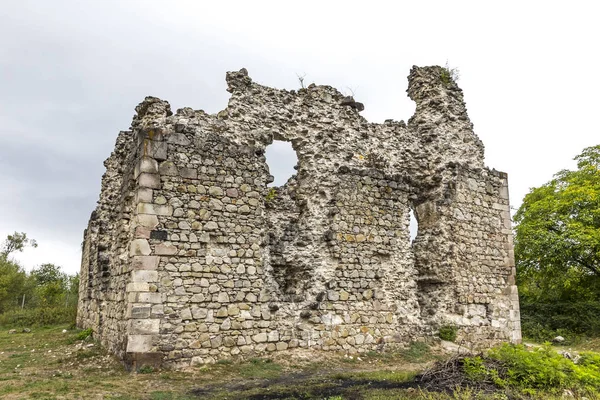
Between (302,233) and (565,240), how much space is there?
13.2 m

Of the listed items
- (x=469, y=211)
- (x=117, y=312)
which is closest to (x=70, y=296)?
(x=117, y=312)

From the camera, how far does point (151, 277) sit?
320 inches

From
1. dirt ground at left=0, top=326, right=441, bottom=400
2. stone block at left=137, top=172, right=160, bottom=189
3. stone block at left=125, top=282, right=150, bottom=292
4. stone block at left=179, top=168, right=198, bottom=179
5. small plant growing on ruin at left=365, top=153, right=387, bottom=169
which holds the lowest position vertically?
dirt ground at left=0, top=326, right=441, bottom=400

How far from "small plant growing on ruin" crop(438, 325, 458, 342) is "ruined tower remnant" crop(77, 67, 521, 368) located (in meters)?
0.15

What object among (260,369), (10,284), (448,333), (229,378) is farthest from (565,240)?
(10,284)

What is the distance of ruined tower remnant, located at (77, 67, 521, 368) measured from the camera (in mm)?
8375

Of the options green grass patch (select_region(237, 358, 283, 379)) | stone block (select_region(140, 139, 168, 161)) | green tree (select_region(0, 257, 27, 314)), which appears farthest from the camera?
green tree (select_region(0, 257, 27, 314))

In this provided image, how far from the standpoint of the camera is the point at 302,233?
9938mm

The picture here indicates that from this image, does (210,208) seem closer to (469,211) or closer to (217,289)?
(217,289)

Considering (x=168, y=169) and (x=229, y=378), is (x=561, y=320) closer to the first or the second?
(x=229, y=378)

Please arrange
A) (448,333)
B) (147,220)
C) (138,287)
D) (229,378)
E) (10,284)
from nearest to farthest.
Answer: (229,378) < (138,287) < (147,220) < (448,333) < (10,284)

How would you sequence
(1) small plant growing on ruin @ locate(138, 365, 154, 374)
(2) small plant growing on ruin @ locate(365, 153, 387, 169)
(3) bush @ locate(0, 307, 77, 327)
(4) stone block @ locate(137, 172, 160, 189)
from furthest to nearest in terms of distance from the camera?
(3) bush @ locate(0, 307, 77, 327), (2) small plant growing on ruin @ locate(365, 153, 387, 169), (4) stone block @ locate(137, 172, 160, 189), (1) small plant growing on ruin @ locate(138, 365, 154, 374)

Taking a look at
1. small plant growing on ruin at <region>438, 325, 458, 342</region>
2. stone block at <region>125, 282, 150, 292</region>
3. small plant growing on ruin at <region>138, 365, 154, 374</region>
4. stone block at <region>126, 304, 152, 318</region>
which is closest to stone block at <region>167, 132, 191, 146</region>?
stone block at <region>125, 282, 150, 292</region>

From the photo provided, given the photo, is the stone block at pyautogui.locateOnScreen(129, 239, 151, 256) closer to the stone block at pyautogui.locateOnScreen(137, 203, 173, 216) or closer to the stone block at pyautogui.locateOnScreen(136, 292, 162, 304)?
the stone block at pyautogui.locateOnScreen(137, 203, 173, 216)
